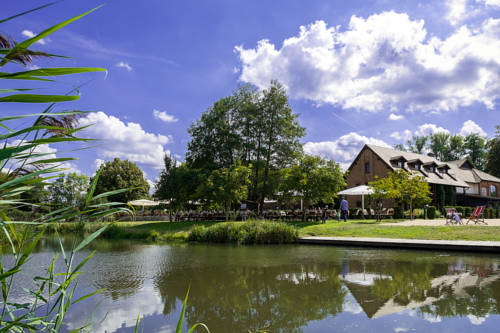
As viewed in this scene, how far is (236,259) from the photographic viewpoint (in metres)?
10.1

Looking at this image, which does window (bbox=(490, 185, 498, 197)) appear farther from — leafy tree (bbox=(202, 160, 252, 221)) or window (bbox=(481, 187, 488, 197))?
leafy tree (bbox=(202, 160, 252, 221))

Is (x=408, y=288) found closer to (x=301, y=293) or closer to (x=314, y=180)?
(x=301, y=293)

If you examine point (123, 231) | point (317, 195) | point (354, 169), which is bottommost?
point (123, 231)

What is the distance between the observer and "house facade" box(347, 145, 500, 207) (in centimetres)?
3125

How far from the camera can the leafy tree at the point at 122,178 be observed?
4322cm

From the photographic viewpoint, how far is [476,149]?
174 feet

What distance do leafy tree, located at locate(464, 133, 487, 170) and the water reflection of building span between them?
179ft

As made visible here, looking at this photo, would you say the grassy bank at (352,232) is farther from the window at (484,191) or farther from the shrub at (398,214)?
the window at (484,191)

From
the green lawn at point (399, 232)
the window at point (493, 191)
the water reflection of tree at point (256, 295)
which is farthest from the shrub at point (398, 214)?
the window at point (493, 191)

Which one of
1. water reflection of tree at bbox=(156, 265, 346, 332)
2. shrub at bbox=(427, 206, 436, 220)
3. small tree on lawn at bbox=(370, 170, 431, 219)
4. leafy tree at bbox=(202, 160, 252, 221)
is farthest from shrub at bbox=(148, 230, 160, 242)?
shrub at bbox=(427, 206, 436, 220)

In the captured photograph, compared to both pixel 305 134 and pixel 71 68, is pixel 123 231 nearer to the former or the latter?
pixel 305 134

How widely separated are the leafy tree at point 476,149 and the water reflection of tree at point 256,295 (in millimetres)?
55598

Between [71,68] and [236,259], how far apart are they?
30.7 feet

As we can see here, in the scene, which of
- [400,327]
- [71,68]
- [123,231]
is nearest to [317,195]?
[123,231]
